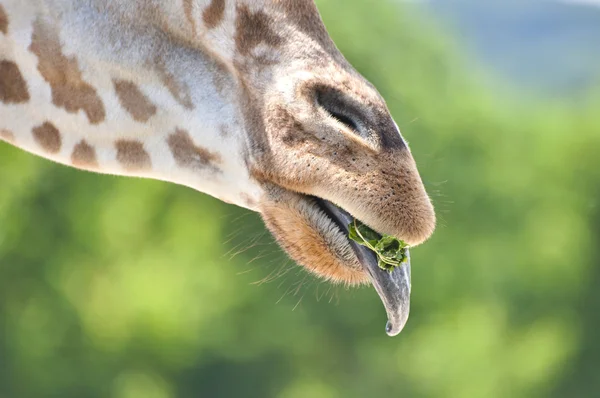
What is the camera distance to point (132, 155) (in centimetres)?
250

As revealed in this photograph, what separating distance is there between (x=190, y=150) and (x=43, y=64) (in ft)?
1.27

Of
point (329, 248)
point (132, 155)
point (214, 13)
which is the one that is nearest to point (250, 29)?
point (214, 13)

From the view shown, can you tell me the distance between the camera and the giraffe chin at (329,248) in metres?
2.22

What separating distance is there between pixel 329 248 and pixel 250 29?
→ 51 centimetres

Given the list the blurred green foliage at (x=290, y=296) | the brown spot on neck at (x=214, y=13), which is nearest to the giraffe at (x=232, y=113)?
the brown spot on neck at (x=214, y=13)

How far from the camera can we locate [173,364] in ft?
49.5

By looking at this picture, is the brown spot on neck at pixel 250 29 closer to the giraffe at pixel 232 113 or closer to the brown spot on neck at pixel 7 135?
the giraffe at pixel 232 113

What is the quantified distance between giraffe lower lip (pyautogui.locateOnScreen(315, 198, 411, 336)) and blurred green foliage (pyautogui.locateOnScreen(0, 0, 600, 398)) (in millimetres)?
12154

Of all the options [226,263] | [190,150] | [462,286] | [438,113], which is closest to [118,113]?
[190,150]

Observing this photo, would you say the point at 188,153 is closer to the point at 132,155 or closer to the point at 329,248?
the point at 132,155

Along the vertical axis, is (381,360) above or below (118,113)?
below

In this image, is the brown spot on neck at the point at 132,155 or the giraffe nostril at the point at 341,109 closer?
the giraffe nostril at the point at 341,109

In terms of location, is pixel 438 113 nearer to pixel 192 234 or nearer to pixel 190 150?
pixel 192 234

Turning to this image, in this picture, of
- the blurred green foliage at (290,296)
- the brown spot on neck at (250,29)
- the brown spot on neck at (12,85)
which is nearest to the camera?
the brown spot on neck at (250,29)
